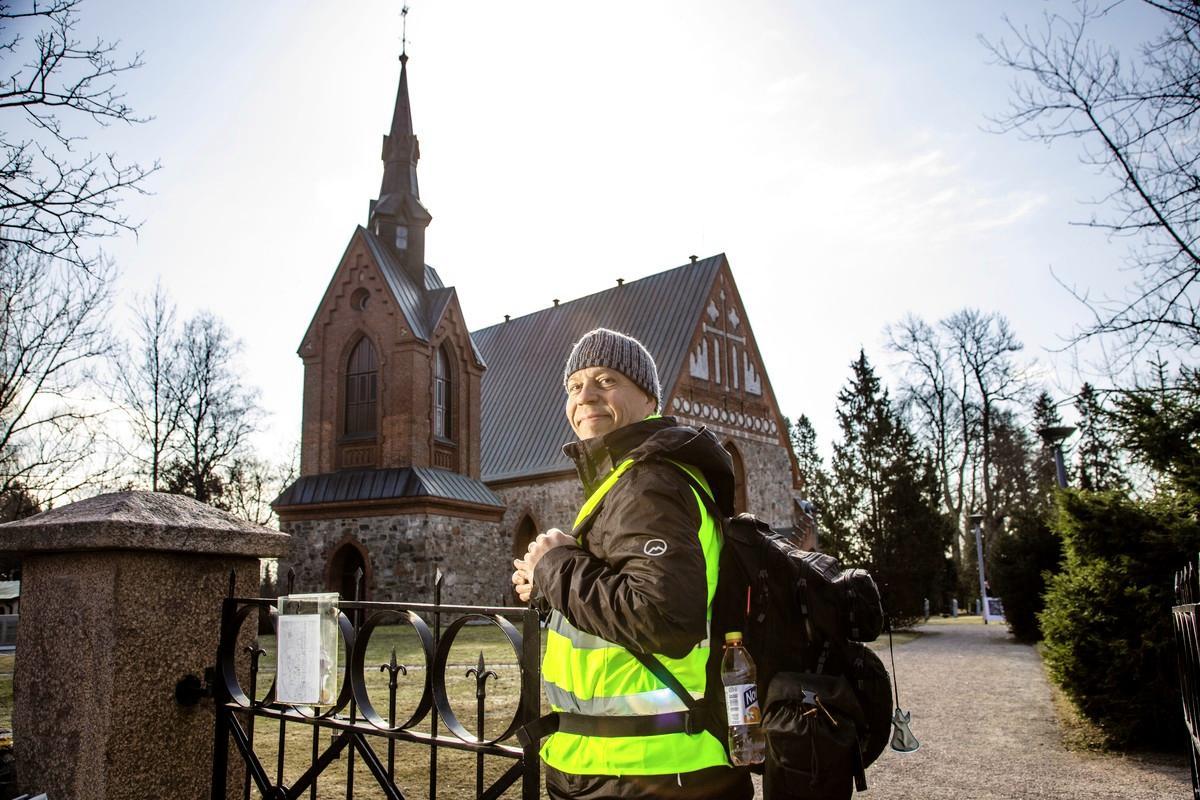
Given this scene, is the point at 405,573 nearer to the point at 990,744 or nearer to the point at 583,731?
the point at 990,744

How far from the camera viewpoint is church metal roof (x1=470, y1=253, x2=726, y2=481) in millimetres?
24891

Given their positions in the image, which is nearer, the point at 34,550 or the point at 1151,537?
the point at 34,550

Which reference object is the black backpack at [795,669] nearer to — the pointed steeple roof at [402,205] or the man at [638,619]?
the man at [638,619]

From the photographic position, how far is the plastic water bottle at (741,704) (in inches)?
76.3

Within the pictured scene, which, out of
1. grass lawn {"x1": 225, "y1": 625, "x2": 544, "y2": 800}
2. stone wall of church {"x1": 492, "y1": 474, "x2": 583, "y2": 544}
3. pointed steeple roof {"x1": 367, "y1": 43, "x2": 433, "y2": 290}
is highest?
pointed steeple roof {"x1": 367, "y1": 43, "x2": 433, "y2": 290}

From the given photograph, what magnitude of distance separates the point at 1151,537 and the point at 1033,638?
12275 millimetres

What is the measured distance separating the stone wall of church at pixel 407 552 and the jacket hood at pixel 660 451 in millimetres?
17138

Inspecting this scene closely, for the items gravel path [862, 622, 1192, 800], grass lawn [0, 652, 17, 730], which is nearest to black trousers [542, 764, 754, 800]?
grass lawn [0, 652, 17, 730]

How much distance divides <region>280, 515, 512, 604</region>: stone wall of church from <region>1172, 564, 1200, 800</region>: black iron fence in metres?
16.7

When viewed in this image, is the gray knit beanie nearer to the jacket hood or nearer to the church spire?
the jacket hood

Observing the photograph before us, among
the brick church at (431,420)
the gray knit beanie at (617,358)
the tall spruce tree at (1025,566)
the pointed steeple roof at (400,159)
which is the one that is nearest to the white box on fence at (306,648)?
the gray knit beanie at (617,358)

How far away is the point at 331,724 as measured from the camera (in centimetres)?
256

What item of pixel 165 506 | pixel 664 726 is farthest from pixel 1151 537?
pixel 165 506

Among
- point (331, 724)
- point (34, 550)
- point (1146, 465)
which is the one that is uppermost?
point (1146, 465)
